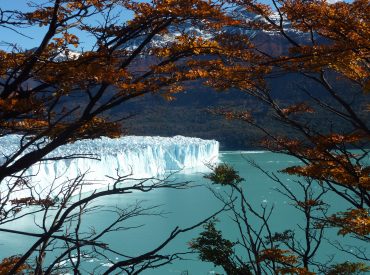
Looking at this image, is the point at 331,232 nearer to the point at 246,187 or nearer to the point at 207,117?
the point at 246,187

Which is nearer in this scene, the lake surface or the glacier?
the lake surface

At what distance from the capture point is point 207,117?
6844cm

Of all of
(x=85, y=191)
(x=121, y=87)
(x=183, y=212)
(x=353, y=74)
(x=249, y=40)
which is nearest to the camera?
(x=121, y=87)

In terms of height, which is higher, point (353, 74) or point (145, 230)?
point (353, 74)

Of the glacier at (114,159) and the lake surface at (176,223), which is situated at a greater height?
the glacier at (114,159)

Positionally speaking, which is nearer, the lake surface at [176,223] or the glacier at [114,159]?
the lake surface at [176,223]

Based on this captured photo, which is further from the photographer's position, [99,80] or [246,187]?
[246,187]

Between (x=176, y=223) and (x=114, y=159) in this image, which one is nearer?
(x=176, y=223)

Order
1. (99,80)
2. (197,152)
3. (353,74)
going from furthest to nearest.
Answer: (197,152) < (353,74) < (99,80)

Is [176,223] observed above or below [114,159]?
below

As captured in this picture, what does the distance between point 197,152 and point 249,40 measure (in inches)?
1094

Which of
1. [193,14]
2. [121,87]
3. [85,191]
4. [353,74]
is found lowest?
[85,191]

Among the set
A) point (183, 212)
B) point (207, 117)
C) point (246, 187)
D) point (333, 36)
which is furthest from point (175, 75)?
point (207, 117)

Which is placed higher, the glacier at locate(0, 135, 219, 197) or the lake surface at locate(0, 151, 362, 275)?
the glacier at locate(0, 135, 219, 197)
